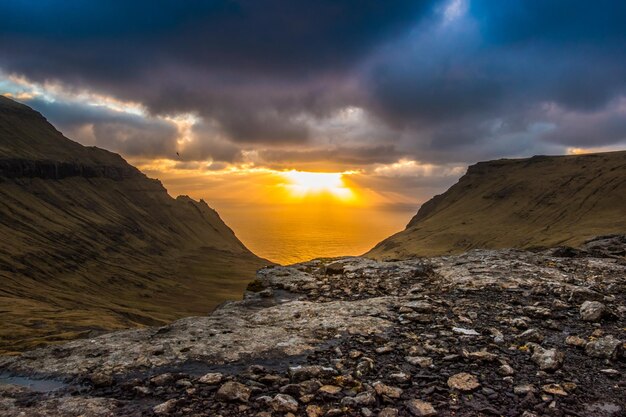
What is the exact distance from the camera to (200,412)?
6.33m

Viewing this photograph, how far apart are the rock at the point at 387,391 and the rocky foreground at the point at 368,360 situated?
1.0 inches

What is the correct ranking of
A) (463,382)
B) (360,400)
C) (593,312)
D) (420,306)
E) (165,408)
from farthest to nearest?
(420,306) < (593,312) < (463,382) < (360,400) < (165,408)

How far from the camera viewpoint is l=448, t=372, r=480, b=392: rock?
6949mm

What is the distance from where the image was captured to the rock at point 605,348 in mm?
7984

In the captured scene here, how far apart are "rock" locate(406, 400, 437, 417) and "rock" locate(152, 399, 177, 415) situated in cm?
403

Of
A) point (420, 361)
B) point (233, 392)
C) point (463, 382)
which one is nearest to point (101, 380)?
point (233, 392)

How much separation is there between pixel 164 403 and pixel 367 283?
9936 millimetres

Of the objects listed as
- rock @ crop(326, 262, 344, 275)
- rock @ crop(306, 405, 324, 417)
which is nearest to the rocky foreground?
rock @ crop(306, 405, 324, 417)

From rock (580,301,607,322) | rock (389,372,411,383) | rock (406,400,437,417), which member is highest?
rock (580,301,607,322)

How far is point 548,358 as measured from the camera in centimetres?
780

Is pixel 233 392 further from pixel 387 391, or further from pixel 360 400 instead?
pixel 387 391

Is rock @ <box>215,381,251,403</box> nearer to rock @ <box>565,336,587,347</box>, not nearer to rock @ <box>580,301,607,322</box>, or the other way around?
rock @ <box>565,336,587,347</box>

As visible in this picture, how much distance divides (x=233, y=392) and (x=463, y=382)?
14.1 feet

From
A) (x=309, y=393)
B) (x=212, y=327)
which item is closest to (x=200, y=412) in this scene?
(x=309, y=393)
